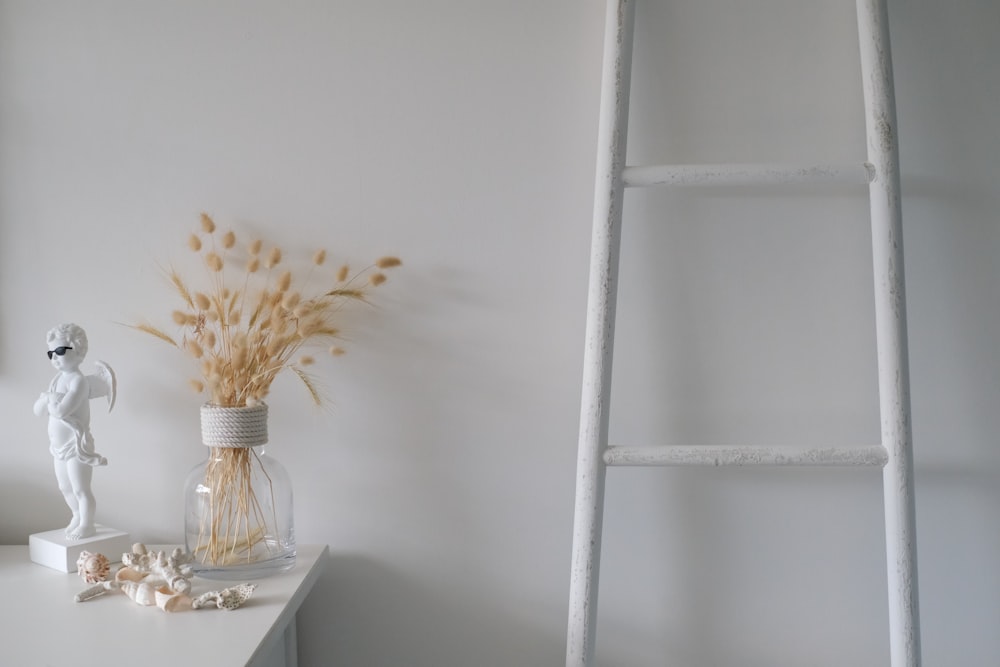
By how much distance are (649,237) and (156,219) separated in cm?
75

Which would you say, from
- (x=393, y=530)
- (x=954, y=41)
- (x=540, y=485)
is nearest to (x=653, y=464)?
(x=540, y=485)

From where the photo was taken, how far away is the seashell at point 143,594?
3.28 feet

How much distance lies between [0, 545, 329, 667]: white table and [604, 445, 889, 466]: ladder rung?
1.54ft

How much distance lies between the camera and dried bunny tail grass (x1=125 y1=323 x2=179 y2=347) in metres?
1.16

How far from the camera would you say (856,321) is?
1200 millimetres

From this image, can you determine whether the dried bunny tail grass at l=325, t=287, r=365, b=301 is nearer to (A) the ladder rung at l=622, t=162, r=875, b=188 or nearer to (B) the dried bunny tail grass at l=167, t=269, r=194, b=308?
(B) the dried bunny tail grass at l=167, t=269, r=194, b=308

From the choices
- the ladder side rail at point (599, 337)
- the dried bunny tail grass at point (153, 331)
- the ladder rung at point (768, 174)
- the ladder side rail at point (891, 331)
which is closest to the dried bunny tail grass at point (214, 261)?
the dried bunny tail grass at point (153, 331)

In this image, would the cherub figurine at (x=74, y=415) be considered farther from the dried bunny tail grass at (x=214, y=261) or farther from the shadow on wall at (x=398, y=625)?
the shadow on wall at (x=398, y=625)

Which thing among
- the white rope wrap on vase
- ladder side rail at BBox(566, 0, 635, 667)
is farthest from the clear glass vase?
ladder side rail at BBox(566, 0, 635, 667)

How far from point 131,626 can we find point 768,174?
0.98 metres

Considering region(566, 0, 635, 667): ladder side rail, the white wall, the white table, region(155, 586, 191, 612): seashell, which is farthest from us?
the white wall

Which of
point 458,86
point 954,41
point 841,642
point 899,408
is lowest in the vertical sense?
point 841,642

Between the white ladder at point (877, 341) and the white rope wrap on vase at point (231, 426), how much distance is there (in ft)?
1.46

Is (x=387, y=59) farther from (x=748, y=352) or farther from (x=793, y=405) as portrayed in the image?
(x=793, y=405)
